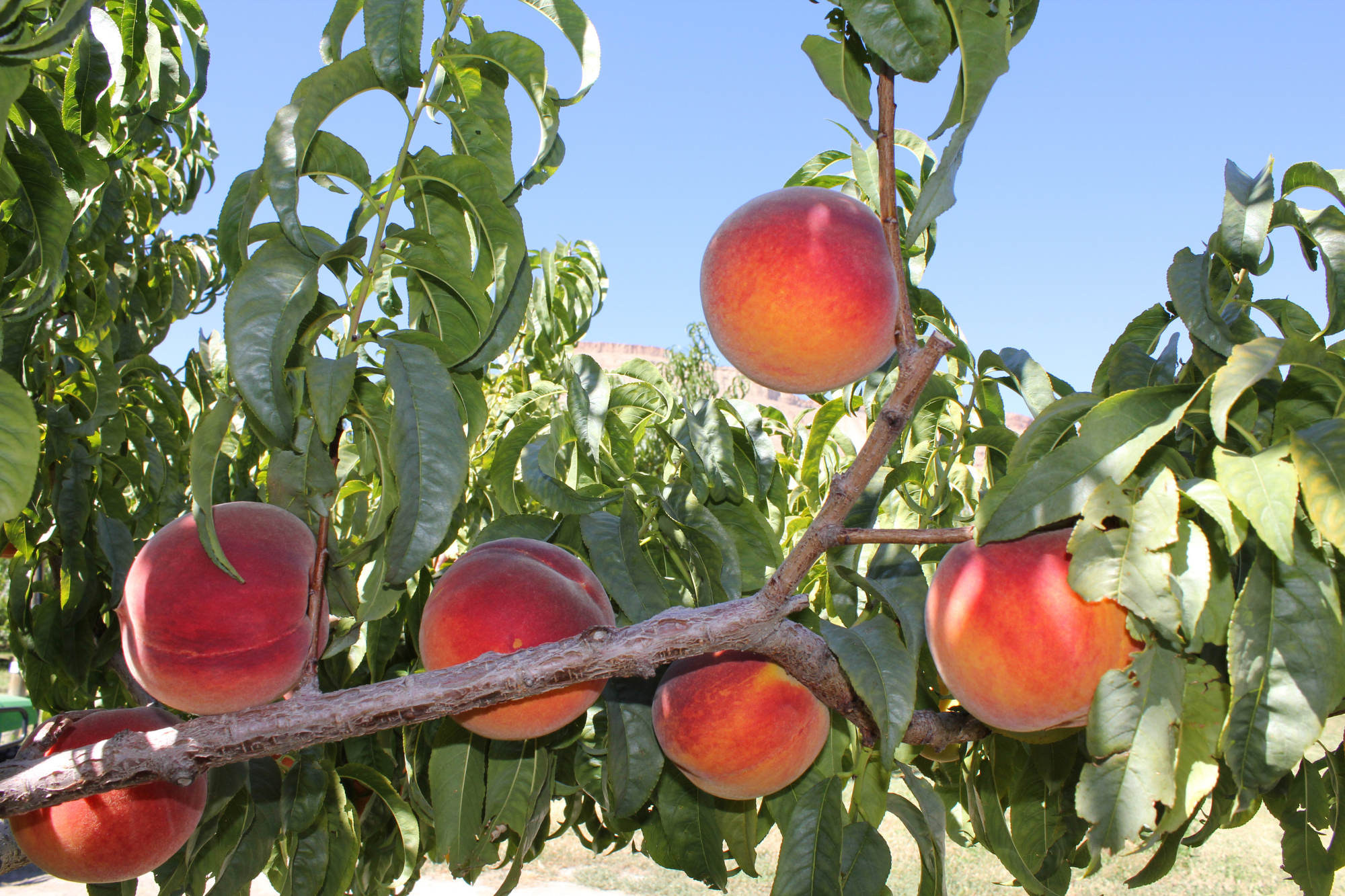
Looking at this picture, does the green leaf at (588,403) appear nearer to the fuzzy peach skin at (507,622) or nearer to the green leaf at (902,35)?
the fuzzy peach skin at (507,622)

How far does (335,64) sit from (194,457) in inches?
17.1

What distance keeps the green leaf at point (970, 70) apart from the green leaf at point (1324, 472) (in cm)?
39

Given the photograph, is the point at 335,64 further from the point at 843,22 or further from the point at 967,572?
the point at 967,572

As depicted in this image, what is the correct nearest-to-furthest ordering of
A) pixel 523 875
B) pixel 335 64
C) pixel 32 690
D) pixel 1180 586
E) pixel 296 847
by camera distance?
pixel 1180 586
pixel 335 64
pixel 296 847
pixel 32 690
pixel 523 875

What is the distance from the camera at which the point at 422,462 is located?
850mm

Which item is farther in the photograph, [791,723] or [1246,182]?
[791,723]

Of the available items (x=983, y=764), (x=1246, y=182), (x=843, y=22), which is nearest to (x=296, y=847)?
(x=983, y=764)

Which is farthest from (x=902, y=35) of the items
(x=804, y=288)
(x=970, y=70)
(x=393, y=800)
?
(x=393, y=800)

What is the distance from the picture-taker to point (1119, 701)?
817 millimetres

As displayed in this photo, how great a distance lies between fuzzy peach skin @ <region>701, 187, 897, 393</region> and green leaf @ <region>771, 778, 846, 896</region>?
0.56 metres

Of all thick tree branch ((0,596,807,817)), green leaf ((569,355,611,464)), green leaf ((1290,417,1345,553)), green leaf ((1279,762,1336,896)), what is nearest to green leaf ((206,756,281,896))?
thick tree branch ((0,596,807,817))

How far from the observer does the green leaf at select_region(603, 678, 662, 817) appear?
3.78 ft

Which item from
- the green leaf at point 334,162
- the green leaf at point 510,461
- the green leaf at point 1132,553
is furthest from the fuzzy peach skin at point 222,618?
the green leaf at point 1132,553

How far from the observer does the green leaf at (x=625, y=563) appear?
118 cm
